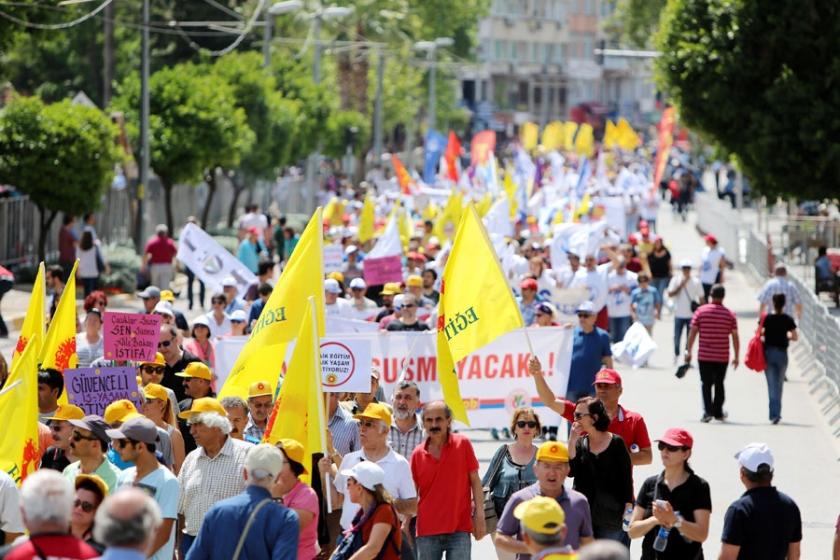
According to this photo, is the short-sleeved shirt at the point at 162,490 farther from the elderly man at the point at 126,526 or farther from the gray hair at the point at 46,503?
the elderly man at the point at 126,526

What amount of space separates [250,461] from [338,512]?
2.40 m

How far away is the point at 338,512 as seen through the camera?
32.7ft

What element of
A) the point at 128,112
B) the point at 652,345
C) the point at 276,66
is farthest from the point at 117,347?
the point at 276,66

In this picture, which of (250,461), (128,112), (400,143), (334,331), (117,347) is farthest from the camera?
(400,143)

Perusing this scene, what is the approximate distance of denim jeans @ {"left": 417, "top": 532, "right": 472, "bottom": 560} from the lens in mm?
9453

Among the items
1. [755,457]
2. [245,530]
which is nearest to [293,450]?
[245,530]

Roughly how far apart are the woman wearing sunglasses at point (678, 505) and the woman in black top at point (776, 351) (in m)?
9.62

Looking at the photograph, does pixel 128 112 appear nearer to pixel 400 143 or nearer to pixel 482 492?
pixel 482 492

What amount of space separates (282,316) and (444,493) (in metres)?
1.99

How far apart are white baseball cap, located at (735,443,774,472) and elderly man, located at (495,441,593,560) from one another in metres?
0.74

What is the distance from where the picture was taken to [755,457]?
839cm

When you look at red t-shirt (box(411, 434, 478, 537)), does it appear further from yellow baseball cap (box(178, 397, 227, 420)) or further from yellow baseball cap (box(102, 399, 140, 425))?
yellow baseball cap (box(102, 399, 140, 425))

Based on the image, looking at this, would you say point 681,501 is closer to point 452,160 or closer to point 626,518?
point 626,518

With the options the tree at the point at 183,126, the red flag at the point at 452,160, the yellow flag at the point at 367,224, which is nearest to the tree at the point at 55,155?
the yellow flag at the point at 367,224
